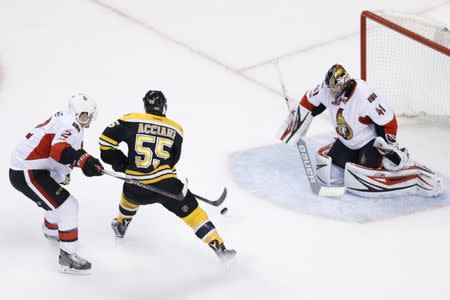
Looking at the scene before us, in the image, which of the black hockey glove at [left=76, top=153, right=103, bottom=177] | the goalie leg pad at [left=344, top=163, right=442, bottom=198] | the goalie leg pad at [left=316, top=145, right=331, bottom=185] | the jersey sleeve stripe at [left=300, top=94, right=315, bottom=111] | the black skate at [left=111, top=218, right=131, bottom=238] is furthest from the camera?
the jersey sleeve stripe at [left=300, top=94, right=315, bottom=111]

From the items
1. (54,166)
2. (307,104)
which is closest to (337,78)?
(307,104)

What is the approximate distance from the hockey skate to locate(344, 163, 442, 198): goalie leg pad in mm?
1584

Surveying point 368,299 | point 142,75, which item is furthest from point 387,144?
point 142,75

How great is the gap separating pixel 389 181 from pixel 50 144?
190 cm

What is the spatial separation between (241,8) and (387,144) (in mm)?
3239

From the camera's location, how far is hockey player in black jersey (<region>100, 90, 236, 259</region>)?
4613 mm

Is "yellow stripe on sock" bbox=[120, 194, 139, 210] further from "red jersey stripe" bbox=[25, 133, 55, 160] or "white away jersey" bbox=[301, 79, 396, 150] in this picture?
"white away jersey" bbox=[301, 79, 396, 150]

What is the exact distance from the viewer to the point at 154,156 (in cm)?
462

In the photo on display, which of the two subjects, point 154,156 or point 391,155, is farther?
point 391,155

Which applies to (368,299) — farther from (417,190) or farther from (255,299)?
(417,190)

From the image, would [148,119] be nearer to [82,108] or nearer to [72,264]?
[82,108]

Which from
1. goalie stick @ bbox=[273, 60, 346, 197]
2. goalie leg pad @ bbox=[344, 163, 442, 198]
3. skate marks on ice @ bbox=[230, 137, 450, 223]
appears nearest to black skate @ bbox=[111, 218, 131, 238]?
skate marks on ice @ bbox=[230, 137, 450, 223]

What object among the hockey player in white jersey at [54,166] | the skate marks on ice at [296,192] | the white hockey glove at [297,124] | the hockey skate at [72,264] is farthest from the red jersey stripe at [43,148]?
the white hockey glove at [297,124]

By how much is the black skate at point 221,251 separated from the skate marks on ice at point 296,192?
0.71 meters
